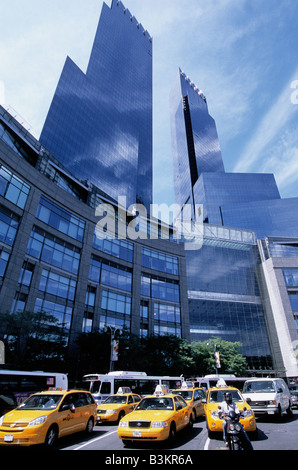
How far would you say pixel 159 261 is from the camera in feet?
163

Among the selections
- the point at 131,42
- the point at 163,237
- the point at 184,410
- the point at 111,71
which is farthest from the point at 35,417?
the point at 131,42

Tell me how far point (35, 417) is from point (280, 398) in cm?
1158

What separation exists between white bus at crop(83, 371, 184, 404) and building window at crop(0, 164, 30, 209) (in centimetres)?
2119

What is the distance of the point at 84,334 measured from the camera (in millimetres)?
33812

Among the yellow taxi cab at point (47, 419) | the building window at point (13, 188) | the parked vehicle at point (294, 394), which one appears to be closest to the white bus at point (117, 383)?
the yellow taxi cab at point (47, 419)

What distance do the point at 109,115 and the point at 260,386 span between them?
99720mm

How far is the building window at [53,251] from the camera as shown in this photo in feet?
108

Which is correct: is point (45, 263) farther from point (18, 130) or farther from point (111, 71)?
point (111, 71)

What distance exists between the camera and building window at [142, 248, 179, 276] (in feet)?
158

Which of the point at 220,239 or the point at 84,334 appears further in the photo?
the point at 220,239

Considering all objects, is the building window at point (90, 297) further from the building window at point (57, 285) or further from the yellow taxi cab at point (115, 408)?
the yellow taxi cab at point (115, 408)

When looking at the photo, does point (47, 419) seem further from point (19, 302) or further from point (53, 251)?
point (53, 251)

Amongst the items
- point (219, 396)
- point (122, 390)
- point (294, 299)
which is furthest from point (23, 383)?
point (294, 299)

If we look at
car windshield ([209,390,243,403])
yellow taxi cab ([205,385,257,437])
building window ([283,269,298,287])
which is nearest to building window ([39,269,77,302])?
car windshield ([209,390,243,403])
